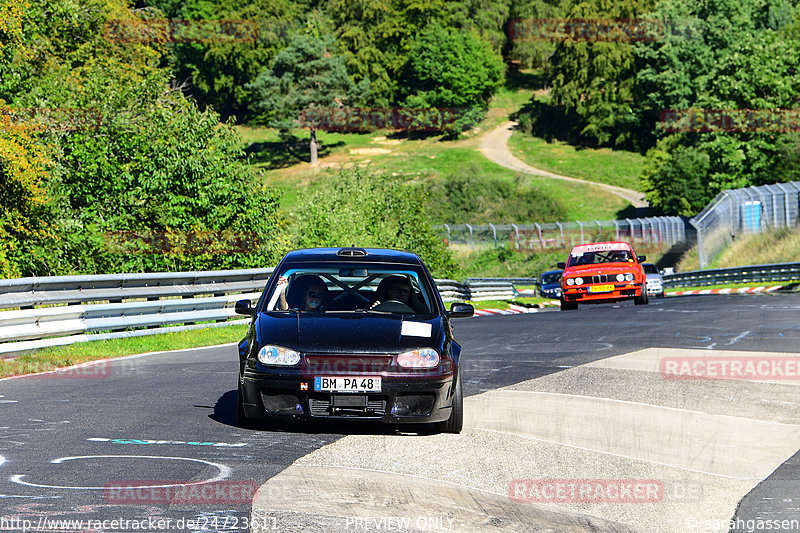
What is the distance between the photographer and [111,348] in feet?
50.0

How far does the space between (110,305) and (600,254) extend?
1503cm

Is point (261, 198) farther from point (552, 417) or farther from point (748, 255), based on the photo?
point (748, 255)

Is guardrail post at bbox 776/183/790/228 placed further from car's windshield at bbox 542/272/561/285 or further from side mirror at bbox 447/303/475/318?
side mirror at bbox 447/303/475/318

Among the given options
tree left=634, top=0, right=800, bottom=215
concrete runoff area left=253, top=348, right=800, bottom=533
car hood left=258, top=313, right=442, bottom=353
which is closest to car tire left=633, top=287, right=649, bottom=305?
concrete runoff area left=253, top=348, right=800, bottom=533

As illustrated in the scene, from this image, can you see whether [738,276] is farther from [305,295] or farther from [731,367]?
[305,295]

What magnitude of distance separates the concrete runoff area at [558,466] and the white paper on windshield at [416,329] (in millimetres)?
784

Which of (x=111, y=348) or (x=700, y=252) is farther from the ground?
(x=111, y=348)

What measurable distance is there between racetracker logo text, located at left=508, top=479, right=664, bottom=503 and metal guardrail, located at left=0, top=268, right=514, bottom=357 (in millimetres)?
8590

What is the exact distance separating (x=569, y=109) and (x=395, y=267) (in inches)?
4034

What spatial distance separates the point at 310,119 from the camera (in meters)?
101

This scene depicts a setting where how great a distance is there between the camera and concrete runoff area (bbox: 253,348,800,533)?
589 centimetres

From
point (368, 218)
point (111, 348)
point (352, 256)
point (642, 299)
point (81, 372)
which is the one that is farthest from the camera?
point (368, 218)

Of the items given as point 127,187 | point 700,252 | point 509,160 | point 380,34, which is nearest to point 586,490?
point 127,187

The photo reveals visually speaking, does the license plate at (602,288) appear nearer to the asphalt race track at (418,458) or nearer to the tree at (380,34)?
the asphalt race track at (418,458)
